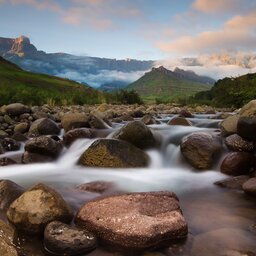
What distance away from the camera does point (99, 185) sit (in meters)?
9.51

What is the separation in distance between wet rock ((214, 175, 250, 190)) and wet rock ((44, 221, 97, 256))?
4.93m

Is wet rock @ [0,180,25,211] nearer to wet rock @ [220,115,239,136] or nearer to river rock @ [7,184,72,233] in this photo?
river rock @ [7,184,72,233]

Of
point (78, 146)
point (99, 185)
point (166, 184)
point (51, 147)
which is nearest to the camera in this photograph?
point (99, 185)

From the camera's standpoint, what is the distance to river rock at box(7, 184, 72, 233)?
6371mm

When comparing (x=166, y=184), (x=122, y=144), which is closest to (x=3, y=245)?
(x=166, y=184)

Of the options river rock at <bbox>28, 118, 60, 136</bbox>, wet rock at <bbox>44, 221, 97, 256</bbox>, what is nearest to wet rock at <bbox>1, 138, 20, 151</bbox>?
river rock at <bbox>28, 118, 60, 136</bbox>

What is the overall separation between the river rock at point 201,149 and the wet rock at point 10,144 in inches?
285

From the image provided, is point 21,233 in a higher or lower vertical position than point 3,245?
lower

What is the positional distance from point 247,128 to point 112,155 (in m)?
4.37

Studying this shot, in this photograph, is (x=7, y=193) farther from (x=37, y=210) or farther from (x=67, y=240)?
(x=67, y=240)

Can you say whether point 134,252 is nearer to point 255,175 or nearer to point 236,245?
point 236,245

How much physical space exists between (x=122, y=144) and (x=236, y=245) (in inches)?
240

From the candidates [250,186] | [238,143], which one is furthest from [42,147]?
[250,186]

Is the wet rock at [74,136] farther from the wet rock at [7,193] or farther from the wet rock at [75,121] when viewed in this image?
the wet rock at [7,193]
